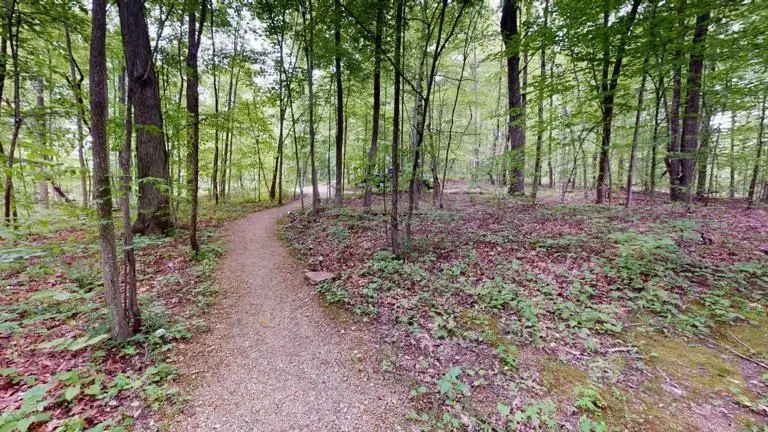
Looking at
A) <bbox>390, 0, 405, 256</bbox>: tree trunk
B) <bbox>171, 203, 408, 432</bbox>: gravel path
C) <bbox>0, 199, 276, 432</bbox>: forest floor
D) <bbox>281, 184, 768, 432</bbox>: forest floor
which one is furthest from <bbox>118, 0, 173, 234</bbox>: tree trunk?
<bbox>390, 0, 405, 256</bbox>: tree trunk

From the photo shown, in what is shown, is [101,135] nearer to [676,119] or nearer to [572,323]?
[572,323]

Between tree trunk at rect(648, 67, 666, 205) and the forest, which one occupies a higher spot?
tree trunk at rect(648, 67, 666, 205)

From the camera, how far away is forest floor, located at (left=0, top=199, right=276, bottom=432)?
2.36 metres

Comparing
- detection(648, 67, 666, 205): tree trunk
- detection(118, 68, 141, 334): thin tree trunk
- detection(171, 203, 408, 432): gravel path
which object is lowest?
detection(171, 203, 408, 432): gravel path

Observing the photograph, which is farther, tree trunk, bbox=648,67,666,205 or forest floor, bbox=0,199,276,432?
tree trunk, bbox=648,67,666,205

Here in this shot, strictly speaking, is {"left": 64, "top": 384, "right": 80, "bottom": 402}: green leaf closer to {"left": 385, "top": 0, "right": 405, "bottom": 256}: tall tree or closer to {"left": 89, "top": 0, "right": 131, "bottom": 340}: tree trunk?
{"left": 89, "top": 0, "right": 131, "bottom": 340}: tree trunk

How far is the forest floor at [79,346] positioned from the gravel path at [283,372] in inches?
12.4

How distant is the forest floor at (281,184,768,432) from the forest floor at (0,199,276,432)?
2280 millimetres

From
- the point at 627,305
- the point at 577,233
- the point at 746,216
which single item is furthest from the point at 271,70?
the point at 746,216

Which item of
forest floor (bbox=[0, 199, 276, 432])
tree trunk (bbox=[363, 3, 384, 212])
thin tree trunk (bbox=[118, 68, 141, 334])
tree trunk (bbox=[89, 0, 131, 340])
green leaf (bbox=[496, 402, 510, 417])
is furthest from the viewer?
tree trunk (bbox=[363, 3, 384, 212])

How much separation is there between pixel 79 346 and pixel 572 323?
5650 mm

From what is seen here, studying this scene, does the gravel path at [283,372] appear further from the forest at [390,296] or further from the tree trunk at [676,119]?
the tree trunk at [676,119]

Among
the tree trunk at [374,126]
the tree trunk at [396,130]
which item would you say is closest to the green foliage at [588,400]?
the tree trunk at [396,130]

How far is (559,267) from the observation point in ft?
16.8
